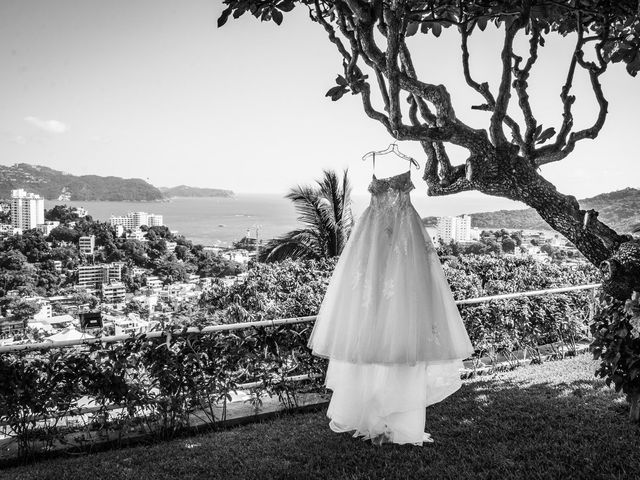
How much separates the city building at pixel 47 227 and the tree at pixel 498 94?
9.69 meters

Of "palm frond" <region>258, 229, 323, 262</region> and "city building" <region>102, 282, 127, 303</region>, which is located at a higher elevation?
"palm frond" <region>258, 229, 323, 262</region>

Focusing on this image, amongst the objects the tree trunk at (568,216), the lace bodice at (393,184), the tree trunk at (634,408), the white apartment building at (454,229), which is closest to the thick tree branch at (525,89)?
the tree trunk at (568,216)

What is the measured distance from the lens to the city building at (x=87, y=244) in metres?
10.9

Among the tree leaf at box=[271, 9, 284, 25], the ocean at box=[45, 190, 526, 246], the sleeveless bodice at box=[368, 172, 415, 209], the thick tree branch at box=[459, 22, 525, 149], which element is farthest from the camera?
the ocean at box=[45, 190, 526, 246]

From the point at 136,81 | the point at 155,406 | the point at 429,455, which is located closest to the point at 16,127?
the point at 136,81

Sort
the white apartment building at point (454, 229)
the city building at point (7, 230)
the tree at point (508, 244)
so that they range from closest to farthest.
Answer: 1. the white apartment building at point (454, 229)
2. the city building at point (7, 230)
3. the tree at point (508, 244)

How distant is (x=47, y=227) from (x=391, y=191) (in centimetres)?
1094

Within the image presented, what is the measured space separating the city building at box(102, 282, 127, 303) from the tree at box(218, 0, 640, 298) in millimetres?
5320

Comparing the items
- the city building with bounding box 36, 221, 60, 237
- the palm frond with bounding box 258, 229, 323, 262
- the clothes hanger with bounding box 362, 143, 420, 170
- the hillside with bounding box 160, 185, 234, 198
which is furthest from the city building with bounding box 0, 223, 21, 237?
the hillside with bounding box 160, 185, 234, 198

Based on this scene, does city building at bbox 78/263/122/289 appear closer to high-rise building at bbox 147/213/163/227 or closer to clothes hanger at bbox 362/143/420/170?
high-rise building at bbox 147/213/163/227

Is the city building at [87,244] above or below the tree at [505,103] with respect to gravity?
below

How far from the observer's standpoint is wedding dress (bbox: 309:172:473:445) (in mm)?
3135

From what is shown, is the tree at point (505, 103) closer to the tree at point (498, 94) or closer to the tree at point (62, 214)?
the tree at point (498, 94)

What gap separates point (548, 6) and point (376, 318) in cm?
270
